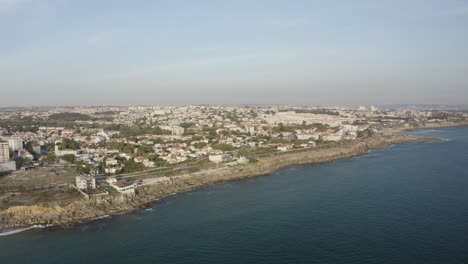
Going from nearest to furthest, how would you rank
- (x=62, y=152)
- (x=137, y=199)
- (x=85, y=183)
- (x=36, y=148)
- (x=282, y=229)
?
(x=282, y=229) < (x=137, y=199) < (x=85, y=183) < (x=62, y=152) < (x=36, y=148)

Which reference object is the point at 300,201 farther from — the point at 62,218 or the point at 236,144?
the point at 236,144

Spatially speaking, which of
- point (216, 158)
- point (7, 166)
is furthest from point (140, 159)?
point (7, 166)

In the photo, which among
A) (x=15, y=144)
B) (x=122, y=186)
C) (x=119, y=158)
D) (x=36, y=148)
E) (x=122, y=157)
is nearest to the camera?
(x=122, y=186)

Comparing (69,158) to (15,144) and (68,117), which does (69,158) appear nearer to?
(15,144)

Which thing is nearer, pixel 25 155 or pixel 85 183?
pixel 85 183

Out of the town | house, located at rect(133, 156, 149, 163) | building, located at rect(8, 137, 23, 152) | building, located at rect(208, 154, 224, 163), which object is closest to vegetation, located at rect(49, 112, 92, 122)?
the town

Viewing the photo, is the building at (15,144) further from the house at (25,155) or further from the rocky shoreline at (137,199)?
the rocky shoreline at (137,199)

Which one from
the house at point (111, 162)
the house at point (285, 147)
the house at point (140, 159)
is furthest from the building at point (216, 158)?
the house at point (285, 147)
